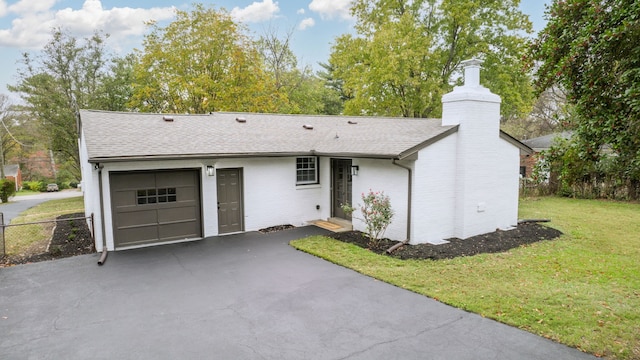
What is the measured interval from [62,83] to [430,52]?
22.8m

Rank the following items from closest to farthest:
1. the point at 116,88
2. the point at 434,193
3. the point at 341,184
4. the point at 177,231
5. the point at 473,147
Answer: the point at 434,193, the point at 473,147, the point at 177,231, the point at 341,184, the point at 116,88

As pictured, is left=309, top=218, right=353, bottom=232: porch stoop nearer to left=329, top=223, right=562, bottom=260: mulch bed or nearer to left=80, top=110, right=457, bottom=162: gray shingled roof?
left=329, top=223, right=562, bottom=260: mulch bed

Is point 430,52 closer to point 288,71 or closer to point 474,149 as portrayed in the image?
point 474,149

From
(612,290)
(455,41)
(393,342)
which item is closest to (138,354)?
(393,342)

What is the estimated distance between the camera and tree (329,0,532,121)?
1941cm

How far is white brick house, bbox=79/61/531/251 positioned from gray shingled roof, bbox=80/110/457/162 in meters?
0.04

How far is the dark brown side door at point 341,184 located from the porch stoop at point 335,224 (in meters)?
0.23

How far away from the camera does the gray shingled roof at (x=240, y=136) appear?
9.42m

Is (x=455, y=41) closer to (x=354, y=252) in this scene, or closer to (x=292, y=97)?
(x=292, y=97)

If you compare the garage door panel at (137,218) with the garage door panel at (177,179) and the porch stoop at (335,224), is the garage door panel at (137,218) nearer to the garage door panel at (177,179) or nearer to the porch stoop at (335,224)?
the garage door panel at (177,179)

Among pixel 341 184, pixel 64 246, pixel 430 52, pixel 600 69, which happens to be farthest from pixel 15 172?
pixel 600 69

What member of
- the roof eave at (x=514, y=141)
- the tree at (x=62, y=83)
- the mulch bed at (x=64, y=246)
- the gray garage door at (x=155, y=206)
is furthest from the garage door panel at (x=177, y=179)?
the tree at (x=62, y=83)

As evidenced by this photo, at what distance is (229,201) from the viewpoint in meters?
11.2

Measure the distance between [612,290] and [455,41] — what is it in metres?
17.1
